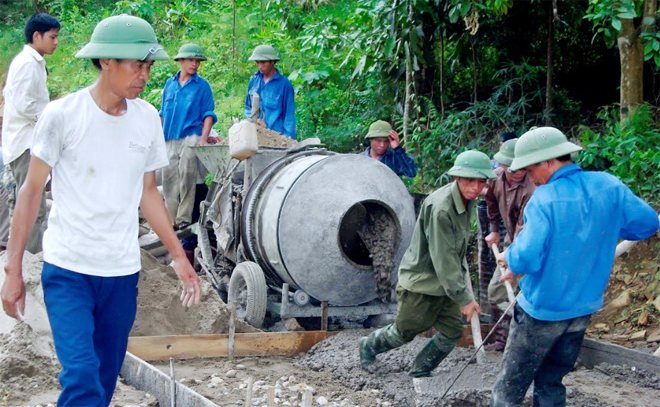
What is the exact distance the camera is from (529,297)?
4.42 m

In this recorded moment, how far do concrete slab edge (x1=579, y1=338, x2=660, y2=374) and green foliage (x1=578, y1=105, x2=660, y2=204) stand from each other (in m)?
2.04

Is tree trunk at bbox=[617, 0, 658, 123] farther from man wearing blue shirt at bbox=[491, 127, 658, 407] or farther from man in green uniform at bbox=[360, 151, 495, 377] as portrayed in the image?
man wearing blue shirt at bbox=[491, 127, 658, 407]

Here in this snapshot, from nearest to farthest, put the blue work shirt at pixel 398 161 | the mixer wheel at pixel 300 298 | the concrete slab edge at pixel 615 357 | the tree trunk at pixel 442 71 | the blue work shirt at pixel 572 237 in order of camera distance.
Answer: the blue work shirt at pixel 572 237 → the concrete slab edge at pixel 615 357 → the mixer wheel at pixel 300 298 → the blue work shirt at pixel 398 161 → the tree trunk at pixel 442 71

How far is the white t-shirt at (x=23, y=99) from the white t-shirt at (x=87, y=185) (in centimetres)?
354

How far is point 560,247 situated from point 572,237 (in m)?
0.08

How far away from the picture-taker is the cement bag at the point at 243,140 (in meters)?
7.71

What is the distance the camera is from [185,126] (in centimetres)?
980

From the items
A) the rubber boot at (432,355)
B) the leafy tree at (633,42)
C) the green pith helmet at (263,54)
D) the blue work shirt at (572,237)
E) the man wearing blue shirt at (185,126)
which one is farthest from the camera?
the man wearing blue shirt at (185,126)

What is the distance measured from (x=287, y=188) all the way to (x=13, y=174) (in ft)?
7.54

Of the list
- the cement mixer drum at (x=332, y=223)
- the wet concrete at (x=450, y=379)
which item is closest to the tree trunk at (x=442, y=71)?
the cement mixer drum at (x=332, y=223)

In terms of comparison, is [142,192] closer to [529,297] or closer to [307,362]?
[529,297]

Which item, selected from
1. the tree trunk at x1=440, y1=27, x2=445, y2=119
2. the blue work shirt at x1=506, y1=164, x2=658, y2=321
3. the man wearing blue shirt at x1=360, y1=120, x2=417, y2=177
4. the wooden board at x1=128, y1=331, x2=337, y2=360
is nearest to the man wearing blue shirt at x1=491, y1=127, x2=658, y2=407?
the blue work shirt at x1=506, y1=164, x2=658, y2=321

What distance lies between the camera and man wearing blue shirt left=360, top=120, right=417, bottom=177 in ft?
27.6

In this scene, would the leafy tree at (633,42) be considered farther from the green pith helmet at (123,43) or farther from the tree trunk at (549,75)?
the green pith helmet at (123,43)
